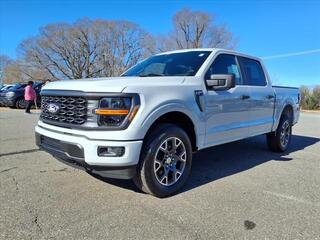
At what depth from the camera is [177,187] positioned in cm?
434

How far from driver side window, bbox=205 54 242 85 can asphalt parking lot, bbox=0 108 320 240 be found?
1.57 meters

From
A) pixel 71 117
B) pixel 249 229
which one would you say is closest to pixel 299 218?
pixel 249 229

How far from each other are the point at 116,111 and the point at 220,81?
1.69m

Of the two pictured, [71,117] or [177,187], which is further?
[177,187]

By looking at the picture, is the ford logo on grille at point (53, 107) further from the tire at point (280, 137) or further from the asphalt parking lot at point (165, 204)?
the tire at point (280, 137)

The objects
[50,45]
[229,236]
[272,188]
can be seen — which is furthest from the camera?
[50,45]

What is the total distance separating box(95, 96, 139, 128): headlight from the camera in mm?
3713

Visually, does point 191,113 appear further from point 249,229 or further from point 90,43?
point 90,43

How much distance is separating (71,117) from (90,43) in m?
44.7

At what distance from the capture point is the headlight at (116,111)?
3713mm

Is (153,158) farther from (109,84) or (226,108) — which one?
(226,108)

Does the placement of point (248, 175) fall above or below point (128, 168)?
below

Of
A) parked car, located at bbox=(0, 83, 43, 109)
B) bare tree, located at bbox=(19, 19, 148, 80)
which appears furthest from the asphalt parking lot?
bare tree, located at bbox=(19, 19, 148, 80)

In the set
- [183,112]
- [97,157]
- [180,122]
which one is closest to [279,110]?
[180,122]
